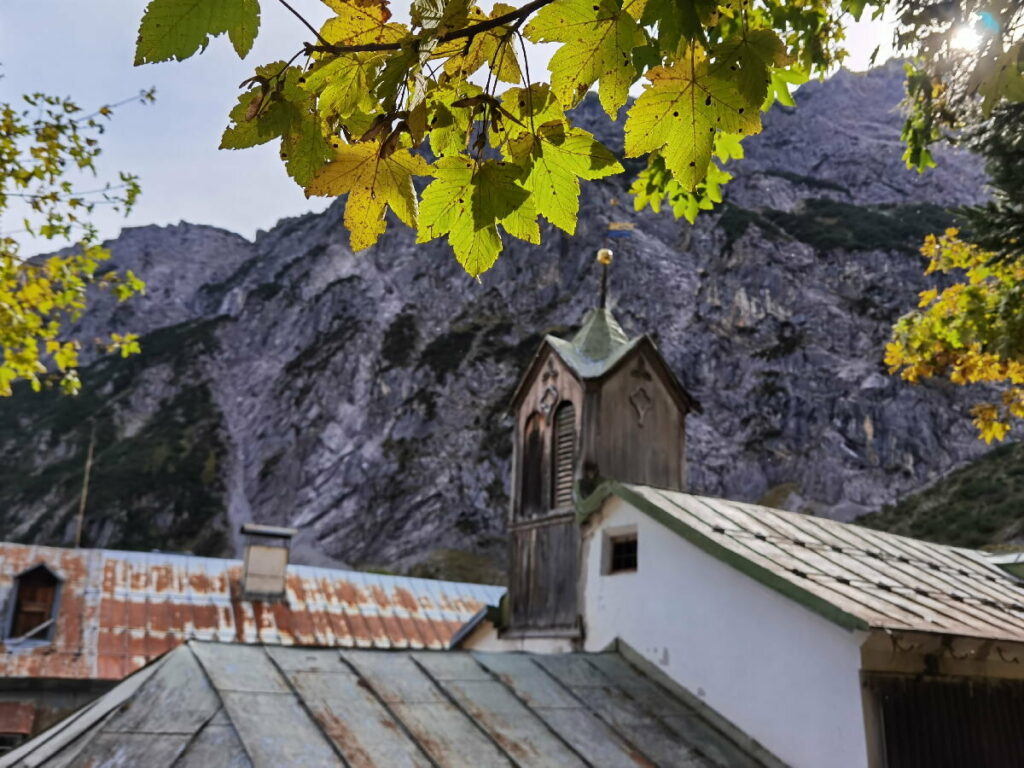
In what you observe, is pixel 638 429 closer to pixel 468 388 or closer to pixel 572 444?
pixel 572 444

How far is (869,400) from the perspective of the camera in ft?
171

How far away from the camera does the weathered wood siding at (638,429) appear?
10.4 metres

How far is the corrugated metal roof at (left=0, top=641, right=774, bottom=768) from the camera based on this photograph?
548cm

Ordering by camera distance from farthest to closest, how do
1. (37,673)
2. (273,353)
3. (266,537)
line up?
(273,353), (266,537), (37,673)

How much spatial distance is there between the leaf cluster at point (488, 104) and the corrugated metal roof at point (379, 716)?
448 cm

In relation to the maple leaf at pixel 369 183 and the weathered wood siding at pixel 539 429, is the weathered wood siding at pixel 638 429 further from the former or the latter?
the maple leaf at pixel 369 183

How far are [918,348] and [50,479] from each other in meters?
64.9

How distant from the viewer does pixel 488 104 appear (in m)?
2.05

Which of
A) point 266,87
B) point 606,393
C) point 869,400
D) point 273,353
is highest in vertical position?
point 273,353

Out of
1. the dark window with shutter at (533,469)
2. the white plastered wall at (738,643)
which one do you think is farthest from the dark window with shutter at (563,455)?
the white plastered wall at (738,643)

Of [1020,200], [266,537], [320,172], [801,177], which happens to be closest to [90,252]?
[320,172]

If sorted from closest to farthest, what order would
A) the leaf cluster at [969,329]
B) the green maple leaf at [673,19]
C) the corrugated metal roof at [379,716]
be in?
the green maple leaf at [673,19] < the corrugated metal roof at [379,716] < the leaf cluster at [969,329]

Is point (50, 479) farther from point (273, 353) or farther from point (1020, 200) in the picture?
point (1020, 200)

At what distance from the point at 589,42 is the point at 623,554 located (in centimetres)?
788
